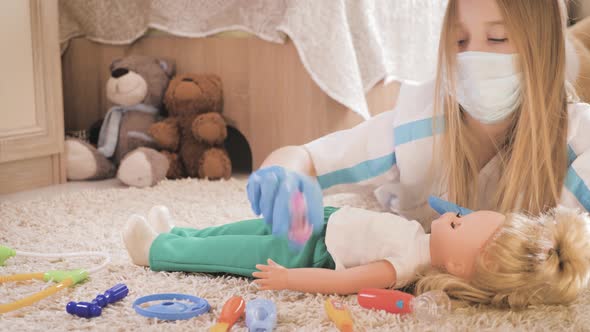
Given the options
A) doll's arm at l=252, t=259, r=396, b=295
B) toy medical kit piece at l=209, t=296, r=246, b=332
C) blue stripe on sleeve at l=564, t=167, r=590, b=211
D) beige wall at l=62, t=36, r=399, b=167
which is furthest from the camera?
beige wall at l=62, t=36, r=399, b=167

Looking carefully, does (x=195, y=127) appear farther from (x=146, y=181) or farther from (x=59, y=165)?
(x=59, y=165)

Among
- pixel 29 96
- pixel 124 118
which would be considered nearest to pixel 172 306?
pixel 29 96

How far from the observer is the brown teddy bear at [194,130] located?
1790 mm

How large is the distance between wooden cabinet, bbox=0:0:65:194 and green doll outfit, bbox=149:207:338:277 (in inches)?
29.2

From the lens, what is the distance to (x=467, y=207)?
42.9 inches

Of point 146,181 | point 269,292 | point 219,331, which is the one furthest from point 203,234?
point 146,181

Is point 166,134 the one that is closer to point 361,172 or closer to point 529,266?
point 361,172

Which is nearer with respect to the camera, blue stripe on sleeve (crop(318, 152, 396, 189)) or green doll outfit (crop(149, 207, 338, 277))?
green doll outfit (crop(149, 207, 338, 277))

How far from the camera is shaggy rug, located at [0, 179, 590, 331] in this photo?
0.80 meters

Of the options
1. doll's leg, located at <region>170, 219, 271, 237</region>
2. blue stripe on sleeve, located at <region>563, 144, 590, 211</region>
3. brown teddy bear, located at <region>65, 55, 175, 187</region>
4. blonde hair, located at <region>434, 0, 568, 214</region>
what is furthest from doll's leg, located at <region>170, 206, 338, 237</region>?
brown teddy bear, located at <region>65, 55, 175, 187</region>

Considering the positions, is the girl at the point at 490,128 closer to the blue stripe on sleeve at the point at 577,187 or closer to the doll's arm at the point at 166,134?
the blue stripe on sleeve at the point at 577,187

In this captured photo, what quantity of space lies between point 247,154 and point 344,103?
0.56 metres

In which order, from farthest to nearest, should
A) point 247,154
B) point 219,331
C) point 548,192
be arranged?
1. point 247,154
2. point 548,192
3. point 219,331

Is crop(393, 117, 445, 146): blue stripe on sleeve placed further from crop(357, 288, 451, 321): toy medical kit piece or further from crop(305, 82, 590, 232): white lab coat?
crop(357, 288, 451, 321): toy medical kit piece
